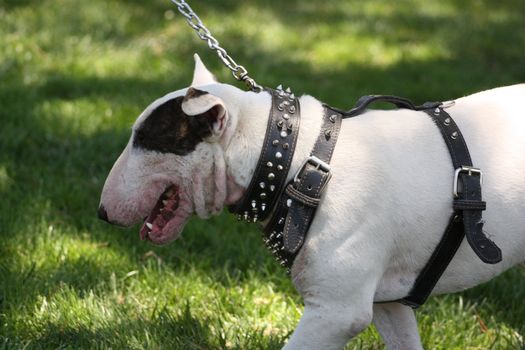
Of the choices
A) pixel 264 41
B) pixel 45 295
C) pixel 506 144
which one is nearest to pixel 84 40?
pixel 264 41

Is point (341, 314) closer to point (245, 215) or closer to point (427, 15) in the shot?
point (245, 215)

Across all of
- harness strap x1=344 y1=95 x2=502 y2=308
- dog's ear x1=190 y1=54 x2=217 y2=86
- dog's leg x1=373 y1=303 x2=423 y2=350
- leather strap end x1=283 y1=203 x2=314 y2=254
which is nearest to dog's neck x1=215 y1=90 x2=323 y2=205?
leather strap end x1=283 y1=203 x2=314 y2=254

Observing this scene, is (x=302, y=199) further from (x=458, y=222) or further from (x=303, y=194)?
(x=458, y=222)

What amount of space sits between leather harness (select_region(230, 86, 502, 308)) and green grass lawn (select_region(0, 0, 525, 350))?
0.78m

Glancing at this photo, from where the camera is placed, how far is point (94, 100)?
5.81 m

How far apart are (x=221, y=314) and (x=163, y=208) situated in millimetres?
863

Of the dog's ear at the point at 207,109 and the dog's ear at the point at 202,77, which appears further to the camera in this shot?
the dog's ear at the point at 202,77

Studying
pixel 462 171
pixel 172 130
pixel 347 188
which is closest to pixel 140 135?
pixel 172 130

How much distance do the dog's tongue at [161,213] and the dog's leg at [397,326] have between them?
32.5 inches

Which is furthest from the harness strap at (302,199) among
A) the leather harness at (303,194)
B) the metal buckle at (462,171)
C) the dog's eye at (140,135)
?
the dog's eye at (140,135)

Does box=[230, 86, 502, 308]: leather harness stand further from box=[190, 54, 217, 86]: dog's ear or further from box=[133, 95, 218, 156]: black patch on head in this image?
box=[190, 54, 217, 86]: dog's ear

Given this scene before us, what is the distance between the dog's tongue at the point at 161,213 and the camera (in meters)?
2.90

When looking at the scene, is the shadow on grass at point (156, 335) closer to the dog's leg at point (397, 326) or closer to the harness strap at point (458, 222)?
the dog's leg at point (397, 326)

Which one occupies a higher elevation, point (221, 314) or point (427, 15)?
point (427, 15)
